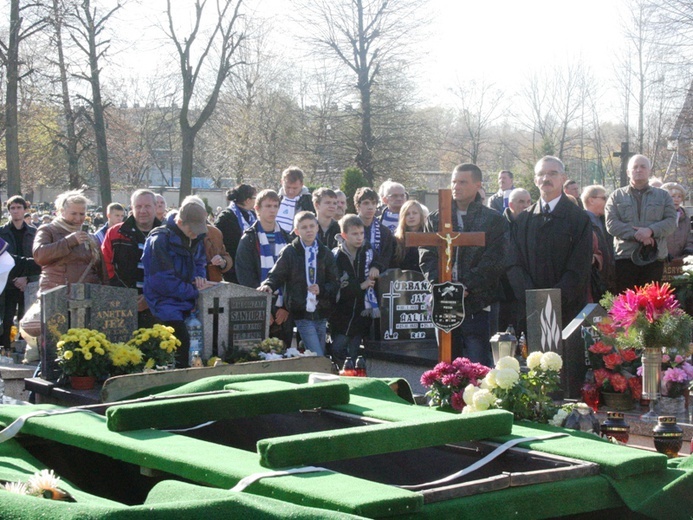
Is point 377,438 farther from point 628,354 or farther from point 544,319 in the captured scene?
point 544,319

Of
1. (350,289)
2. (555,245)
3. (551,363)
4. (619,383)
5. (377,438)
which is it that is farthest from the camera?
(350,289)

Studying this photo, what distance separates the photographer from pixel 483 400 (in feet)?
16.3

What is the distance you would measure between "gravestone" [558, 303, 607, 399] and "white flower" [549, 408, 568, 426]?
103 inches

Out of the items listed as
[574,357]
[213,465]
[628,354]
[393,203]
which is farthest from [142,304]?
[213,465]

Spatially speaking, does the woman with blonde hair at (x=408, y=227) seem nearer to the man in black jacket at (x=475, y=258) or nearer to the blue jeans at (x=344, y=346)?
the blue jeans at (x=344, y=346)

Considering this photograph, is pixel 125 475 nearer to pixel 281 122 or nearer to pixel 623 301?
pixel 623 301

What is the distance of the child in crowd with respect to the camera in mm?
10648

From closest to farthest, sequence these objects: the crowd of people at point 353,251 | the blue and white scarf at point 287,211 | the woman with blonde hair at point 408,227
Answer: the crowd of people at point 353,251
the woman with blonde hair at point 408,227
the blue and white scarf at point 287,211

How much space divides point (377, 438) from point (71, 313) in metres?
5.71

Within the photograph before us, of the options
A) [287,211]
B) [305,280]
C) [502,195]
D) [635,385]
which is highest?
[502,195]

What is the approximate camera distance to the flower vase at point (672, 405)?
7.20 m

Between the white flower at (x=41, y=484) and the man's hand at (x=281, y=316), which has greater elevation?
the white flower at (x=41, y=484)

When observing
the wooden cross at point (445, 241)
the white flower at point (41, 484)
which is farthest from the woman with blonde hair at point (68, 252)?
the white flower at point (41, 484)

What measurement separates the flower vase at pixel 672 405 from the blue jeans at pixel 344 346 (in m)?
4.08
